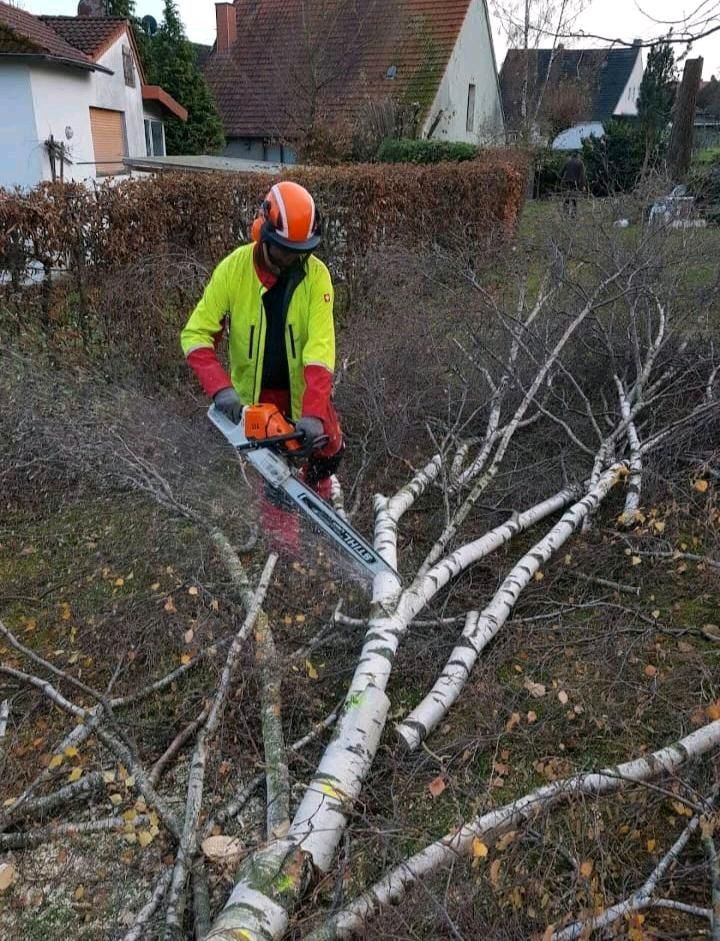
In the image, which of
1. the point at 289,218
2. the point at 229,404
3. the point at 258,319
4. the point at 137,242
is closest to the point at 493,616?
the point at 229,404

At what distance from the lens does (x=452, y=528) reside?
361 centimetres

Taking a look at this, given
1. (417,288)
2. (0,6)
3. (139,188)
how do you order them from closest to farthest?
1. (139,188)
2. (417,288)
3. (0,6)

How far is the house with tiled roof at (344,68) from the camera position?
17.1 metres

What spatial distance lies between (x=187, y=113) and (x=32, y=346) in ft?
58.0

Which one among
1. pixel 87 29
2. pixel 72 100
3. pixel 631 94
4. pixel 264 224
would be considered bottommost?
pixel 264 224

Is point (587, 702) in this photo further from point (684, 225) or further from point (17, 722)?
point (684, 225)

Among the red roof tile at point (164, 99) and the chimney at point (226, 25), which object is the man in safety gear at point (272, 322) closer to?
the red roof tile at point (164, 99)

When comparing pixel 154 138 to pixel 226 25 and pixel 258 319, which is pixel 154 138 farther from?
pixel 258 319

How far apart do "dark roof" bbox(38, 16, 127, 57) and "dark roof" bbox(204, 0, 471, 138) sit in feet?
14.1

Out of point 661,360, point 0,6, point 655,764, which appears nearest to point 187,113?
point 0,6

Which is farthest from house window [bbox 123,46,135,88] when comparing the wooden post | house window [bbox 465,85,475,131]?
the wooden post

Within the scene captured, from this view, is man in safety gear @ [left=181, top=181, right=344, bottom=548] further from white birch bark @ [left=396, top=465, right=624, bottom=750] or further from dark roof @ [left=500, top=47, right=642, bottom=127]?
dark roof @ [left=500, top=47, right=642, bottom=127]

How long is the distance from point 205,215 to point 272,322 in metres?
3.36

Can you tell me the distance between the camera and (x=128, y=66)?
1828cm
